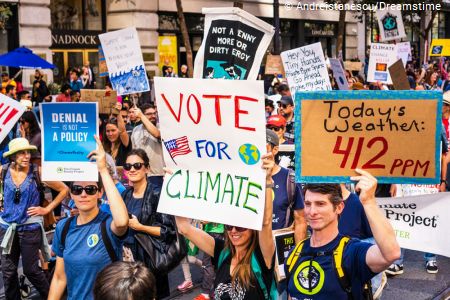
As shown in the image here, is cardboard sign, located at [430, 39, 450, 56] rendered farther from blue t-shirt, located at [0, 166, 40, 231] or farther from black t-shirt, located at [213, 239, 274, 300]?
black t-shirt, located at [213, 239, 274, 300]

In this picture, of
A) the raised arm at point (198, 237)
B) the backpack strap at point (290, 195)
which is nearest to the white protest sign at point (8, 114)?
the backpack strap at point (290, 195)

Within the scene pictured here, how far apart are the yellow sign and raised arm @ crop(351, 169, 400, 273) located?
2286 centimetres

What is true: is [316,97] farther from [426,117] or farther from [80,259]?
[80,259]

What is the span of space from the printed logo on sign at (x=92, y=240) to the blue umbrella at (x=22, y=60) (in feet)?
42.3

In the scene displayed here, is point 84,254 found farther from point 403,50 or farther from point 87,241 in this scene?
point 403,50

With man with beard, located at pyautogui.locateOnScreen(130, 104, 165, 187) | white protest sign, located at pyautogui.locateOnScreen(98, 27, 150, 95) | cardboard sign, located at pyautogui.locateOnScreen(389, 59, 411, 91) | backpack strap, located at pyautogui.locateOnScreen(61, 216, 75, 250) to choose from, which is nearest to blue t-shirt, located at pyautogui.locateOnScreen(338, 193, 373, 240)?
backpack strap, located at pyautogui.locateOnScreen(61, 216, 75, 250)

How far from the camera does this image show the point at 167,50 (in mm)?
26672

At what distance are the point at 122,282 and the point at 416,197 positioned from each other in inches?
120

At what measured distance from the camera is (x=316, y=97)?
4.01 m

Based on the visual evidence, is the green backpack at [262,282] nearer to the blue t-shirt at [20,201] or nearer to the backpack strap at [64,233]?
the backpack strap at [64,233]

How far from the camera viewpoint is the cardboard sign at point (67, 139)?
5484mm

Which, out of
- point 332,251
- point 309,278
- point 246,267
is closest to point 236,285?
point 246,267

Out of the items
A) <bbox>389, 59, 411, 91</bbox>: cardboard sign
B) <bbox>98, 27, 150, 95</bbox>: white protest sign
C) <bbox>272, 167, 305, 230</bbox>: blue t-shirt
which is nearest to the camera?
<bbox>272, 167, 305, 230</bbox>: blue t-shirt

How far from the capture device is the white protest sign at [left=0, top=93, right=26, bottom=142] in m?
6.84
